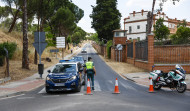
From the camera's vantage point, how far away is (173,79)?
10875 millimetres

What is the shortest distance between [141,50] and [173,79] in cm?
1280

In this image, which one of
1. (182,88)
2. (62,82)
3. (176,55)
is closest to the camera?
(62,82)

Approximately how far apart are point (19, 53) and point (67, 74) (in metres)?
21.5

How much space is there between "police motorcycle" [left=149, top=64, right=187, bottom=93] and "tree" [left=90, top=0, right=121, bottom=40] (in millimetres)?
47139

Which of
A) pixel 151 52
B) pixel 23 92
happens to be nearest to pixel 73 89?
pixel 23 92

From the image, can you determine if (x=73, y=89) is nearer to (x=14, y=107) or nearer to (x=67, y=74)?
(x=67, y=74)

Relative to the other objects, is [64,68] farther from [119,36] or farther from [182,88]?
[119,36]

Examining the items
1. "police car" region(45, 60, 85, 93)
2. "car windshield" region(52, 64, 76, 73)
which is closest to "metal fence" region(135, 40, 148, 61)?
"car windshield" region(52, 64, 76, 73)

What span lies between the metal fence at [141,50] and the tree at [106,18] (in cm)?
3323

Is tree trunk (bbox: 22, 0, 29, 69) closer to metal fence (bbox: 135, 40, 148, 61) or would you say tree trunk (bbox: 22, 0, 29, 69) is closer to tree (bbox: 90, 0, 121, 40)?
metal fence (bbox: 135, 40, 148, 61)

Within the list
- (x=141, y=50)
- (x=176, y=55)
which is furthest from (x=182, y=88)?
(x=141, y=50)

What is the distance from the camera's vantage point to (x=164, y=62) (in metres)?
19.8

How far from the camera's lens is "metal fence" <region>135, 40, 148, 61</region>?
21788 mm

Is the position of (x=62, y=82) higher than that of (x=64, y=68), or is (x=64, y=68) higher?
(x=64, y=68)
